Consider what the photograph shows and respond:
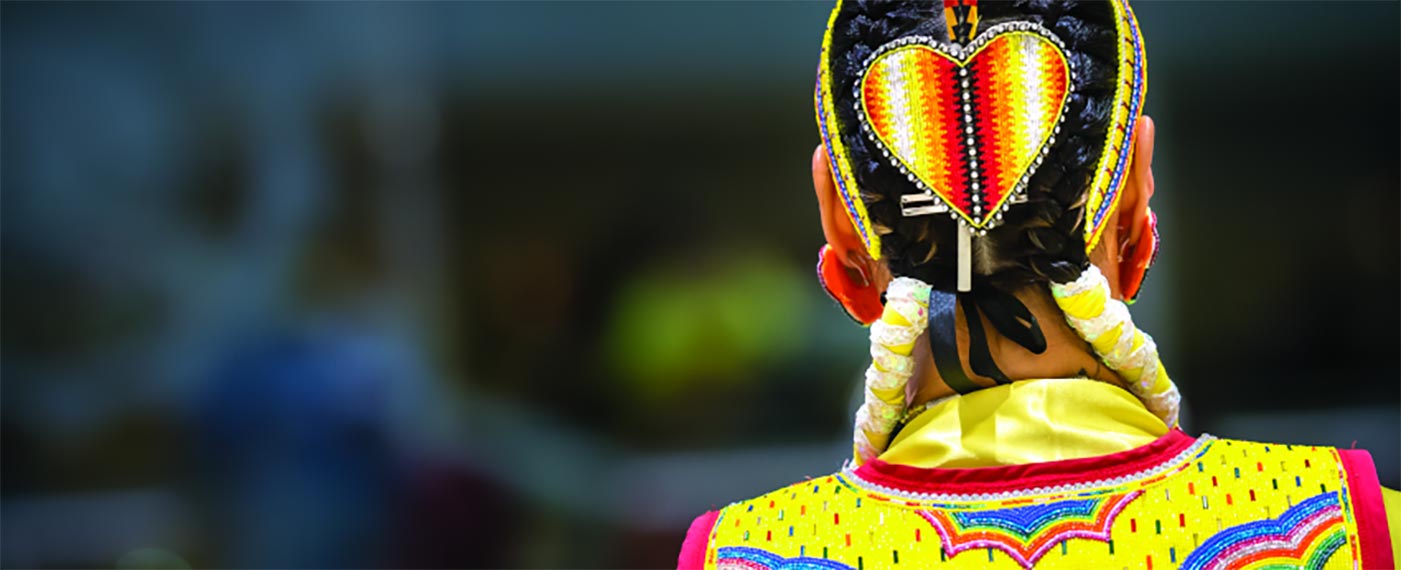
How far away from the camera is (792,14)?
2969 millimetres

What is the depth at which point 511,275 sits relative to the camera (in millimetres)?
3053

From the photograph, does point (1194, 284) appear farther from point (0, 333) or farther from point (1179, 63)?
point (0, 333)

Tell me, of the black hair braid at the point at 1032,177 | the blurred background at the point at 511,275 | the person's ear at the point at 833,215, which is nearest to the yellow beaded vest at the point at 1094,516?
the black hair braid at the point at 1032,177

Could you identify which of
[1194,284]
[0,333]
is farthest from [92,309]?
[1194,284]

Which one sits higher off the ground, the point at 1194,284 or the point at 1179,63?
the point at 1179,63

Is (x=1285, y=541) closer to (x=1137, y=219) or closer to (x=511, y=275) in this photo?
(x=1137, y=219)

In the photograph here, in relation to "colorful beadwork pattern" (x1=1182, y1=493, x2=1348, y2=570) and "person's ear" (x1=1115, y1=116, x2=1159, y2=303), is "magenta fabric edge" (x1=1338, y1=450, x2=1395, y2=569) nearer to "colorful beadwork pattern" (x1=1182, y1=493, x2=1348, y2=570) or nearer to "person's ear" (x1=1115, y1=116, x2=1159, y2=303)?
"colorful beadwork pattern" (x1=1182, y1=493, x2=1348, y2=570)

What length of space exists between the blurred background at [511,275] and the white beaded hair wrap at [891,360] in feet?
5.71

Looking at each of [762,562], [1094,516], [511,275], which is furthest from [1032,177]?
[511,275]

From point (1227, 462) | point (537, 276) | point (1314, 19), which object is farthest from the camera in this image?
point (537, 276)

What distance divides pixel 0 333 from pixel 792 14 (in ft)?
6.33

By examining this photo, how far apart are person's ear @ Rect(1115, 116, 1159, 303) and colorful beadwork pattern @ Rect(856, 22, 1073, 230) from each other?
0.10 meters

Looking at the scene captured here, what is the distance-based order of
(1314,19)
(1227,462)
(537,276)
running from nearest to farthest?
(1227,462) → (1314,19) → (537,276)

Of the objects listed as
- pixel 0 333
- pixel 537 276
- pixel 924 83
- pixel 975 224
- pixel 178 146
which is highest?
pixel 924 83
